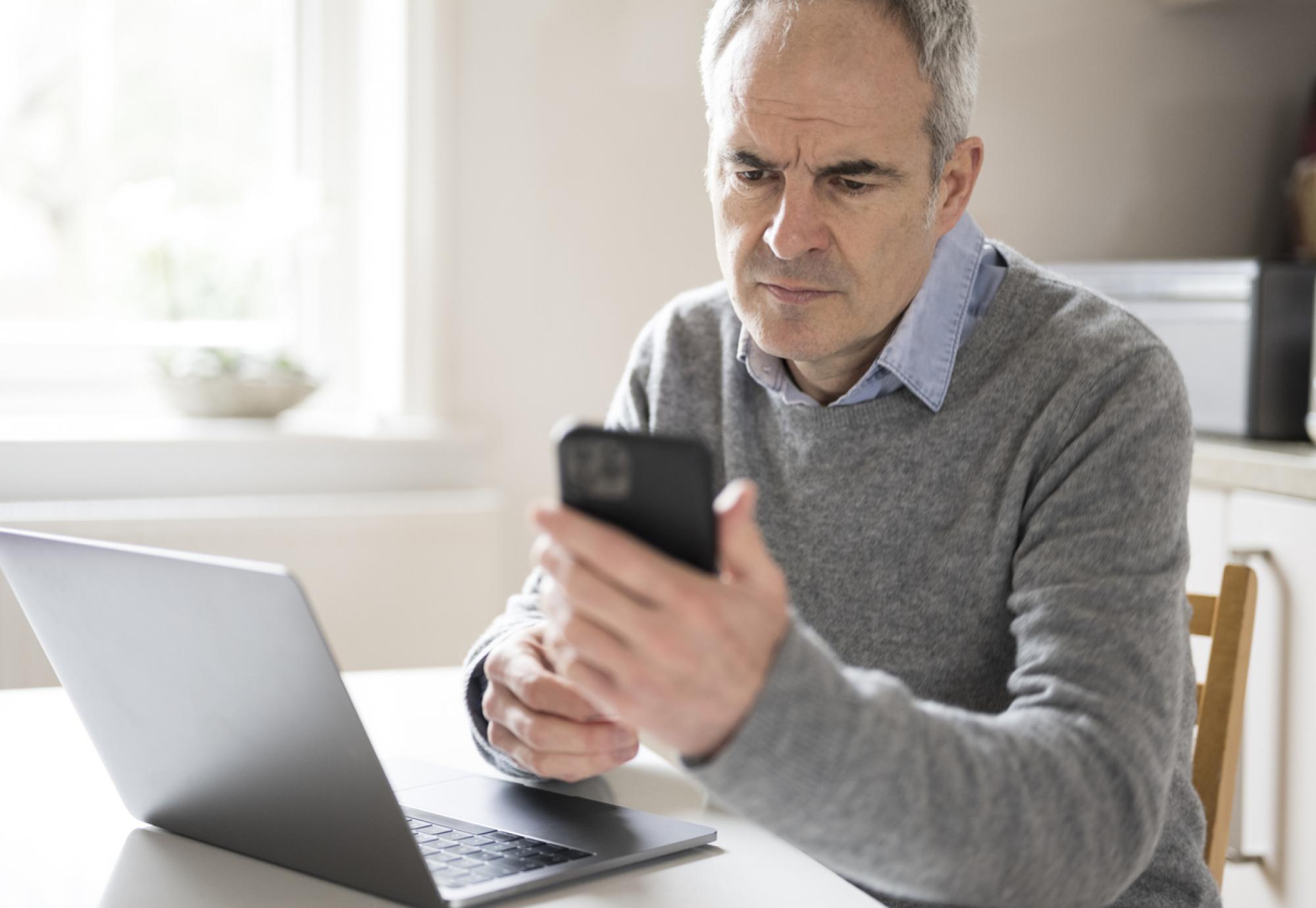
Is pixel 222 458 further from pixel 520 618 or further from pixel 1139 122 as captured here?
pixel 1139 122

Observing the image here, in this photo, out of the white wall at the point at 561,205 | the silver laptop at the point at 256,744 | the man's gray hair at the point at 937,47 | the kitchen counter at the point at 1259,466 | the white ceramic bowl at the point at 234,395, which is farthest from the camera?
the white wall at the point at 561,205

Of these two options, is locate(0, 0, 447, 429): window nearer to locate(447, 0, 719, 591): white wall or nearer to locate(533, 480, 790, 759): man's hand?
locate(447, 0, 719, 591): white wall

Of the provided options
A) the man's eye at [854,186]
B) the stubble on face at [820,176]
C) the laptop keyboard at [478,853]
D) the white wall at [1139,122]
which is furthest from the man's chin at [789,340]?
the white wall at [1139,122]

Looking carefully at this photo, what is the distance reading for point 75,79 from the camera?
2217mm

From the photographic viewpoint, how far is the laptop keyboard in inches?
31.6

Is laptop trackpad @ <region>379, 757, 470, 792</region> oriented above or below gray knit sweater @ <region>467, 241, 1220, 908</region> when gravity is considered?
below

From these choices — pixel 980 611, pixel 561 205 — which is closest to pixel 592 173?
pixel 561 205

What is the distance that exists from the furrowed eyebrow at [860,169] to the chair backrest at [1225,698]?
1.44 feet

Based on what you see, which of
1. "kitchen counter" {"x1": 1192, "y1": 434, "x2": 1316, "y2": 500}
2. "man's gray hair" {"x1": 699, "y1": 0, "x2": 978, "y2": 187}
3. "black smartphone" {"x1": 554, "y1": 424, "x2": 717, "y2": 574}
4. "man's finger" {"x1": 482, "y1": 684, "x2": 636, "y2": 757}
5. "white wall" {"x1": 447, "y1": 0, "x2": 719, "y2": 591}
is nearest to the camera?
"black smartphone" {"x1": 554, "y1": 424, "x2": 717, "y2": 574}

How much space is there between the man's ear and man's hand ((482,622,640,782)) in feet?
1.69

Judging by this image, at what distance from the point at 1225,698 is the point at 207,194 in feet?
5.92

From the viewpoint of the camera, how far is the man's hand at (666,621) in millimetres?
601

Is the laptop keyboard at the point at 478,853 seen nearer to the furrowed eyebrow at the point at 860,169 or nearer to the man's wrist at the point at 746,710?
the man's wrist at the point at 746,710

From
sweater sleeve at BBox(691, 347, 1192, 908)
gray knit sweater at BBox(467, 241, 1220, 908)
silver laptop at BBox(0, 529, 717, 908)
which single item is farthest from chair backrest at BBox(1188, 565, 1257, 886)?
silver laptop at BBox(0, 529, 717, 908)
